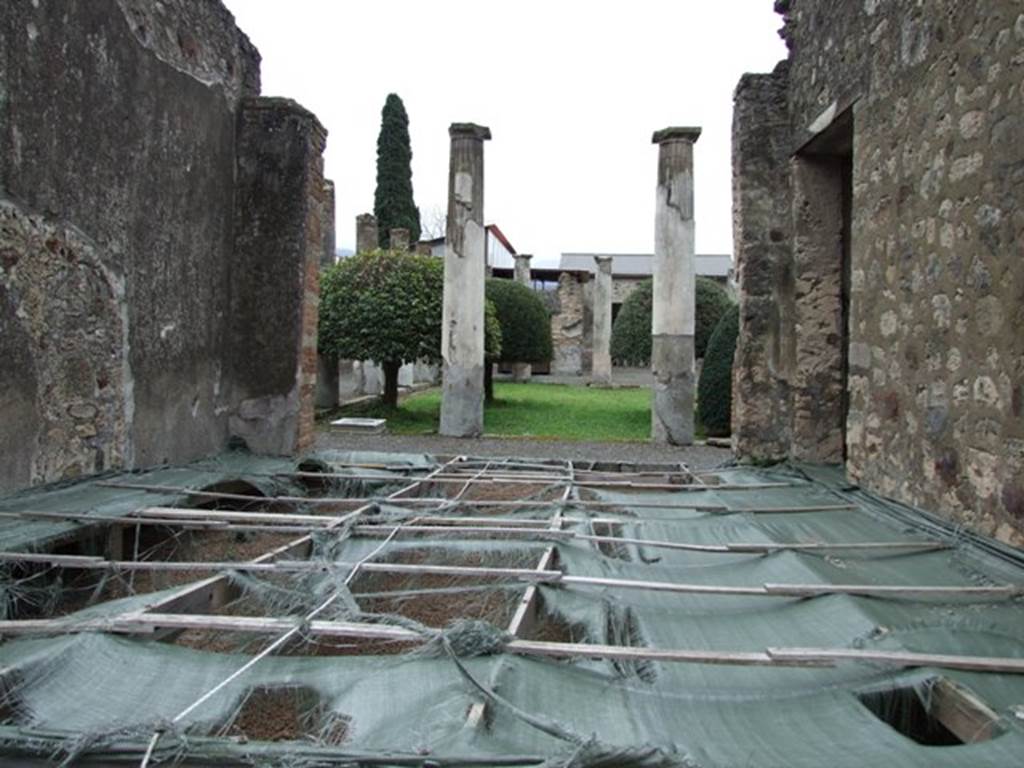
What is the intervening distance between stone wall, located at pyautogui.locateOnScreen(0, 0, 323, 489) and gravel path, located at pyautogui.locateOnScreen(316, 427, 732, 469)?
336cm

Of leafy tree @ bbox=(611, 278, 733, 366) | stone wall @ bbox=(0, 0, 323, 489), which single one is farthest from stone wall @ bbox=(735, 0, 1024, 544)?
leafy tree @ bbox=(611, 278, 733, 366)

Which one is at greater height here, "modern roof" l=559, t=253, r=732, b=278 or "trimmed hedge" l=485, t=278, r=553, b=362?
"modern roof" l=559, t=253, r=732, b=278

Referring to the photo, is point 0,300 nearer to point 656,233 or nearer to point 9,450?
point 9,450

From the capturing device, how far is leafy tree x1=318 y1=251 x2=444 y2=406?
37.4 feet

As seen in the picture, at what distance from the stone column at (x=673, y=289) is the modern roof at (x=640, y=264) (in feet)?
63.4

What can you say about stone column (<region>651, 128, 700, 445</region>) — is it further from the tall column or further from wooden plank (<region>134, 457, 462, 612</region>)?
the tall column

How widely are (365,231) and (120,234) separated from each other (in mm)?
17645

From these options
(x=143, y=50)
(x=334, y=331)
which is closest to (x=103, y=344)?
(x=143, y=50)

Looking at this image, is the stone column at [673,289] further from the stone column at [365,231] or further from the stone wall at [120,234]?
the stone column at [365,231]

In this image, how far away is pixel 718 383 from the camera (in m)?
11.0

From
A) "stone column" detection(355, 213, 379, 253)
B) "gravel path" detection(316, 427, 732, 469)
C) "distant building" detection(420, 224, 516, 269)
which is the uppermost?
"distant building" detection(420, 224, 516, 269)

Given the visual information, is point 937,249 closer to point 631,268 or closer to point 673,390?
point 673,390

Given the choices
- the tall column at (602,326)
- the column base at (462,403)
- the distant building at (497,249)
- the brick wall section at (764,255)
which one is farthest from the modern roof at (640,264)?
the brick wall section at (764,255)

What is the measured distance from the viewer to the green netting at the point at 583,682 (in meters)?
1.36
